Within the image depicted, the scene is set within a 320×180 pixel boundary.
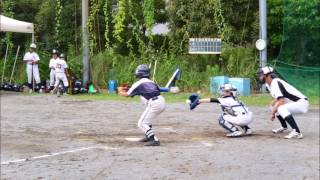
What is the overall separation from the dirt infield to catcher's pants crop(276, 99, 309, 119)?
0.46 metres

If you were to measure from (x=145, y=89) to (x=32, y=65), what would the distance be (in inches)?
497

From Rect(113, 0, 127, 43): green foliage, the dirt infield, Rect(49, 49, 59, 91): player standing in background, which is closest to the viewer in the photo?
the dirt infield

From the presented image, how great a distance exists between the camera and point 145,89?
37.2 ft

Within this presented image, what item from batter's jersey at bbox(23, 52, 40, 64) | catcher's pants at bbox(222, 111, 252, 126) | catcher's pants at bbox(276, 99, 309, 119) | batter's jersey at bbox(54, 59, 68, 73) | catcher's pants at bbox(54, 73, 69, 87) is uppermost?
batter's jersey at bbox(23, 52, 40, 64)

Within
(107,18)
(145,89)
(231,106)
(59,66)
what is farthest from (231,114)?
(107,18)

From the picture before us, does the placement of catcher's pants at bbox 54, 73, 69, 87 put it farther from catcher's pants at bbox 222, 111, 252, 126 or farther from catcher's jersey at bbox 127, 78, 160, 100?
catcher's jersey at bbox 127, 78, 160, 100

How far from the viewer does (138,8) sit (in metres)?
24.9

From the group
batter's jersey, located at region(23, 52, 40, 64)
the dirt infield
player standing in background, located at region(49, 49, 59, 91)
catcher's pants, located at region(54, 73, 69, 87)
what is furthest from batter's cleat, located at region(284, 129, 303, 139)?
batter's jersey, located at region(23, 52, 40, 64)

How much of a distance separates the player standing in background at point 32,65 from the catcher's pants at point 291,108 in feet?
40.0

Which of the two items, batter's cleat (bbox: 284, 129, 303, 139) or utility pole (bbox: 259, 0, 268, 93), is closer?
batter's cleat (bbox: 284, 129, 303, 139)

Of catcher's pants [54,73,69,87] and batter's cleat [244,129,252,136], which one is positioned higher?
catcher's pants [54,73,69,87]

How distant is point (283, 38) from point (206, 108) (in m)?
5.75

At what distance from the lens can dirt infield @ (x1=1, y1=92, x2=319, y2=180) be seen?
8.95 metres

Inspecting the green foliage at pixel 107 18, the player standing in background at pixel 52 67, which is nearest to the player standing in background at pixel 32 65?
the player standing in background at pixel 52 67
